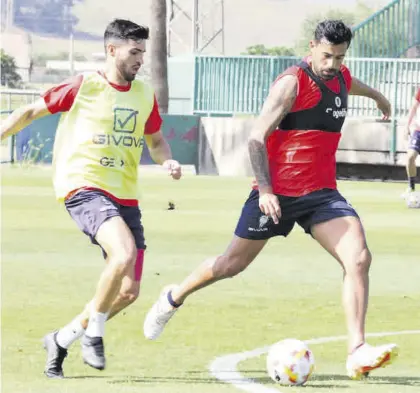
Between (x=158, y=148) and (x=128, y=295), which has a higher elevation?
(x=158, y=148)

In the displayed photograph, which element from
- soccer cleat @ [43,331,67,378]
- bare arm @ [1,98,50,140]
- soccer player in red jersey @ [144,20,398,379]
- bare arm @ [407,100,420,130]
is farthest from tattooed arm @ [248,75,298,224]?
bare arm @ [407,100,420,130]

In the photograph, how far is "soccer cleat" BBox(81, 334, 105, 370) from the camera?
8789 mm

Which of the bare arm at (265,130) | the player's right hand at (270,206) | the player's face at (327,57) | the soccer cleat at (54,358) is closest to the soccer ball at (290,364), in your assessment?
the player's right hand at (270,206)

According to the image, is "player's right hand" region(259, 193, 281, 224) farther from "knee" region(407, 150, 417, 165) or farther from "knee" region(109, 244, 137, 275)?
"knee" region(407, 150, 417, 165)

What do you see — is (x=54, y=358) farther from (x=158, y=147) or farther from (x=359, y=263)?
(x=359, y=263)

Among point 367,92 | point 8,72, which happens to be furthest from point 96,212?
point 8,72

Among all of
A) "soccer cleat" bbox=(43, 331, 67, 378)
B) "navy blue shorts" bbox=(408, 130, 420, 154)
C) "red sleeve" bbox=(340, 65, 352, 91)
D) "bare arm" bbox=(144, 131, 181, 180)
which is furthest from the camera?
"navy blue shorts" bbox=(408, 130, 420, 154)

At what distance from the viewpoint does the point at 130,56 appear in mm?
9430

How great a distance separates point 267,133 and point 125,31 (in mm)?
1049

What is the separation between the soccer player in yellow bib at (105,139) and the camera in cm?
934

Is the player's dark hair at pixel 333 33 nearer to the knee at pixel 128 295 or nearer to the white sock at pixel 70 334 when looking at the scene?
the knee at pixel 128 295

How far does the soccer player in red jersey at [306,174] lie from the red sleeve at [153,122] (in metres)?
0.69

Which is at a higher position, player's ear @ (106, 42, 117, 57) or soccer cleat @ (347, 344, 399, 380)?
player's ear @ (106, 42, 117, 57)

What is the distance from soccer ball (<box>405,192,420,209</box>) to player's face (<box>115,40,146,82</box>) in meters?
15.2
